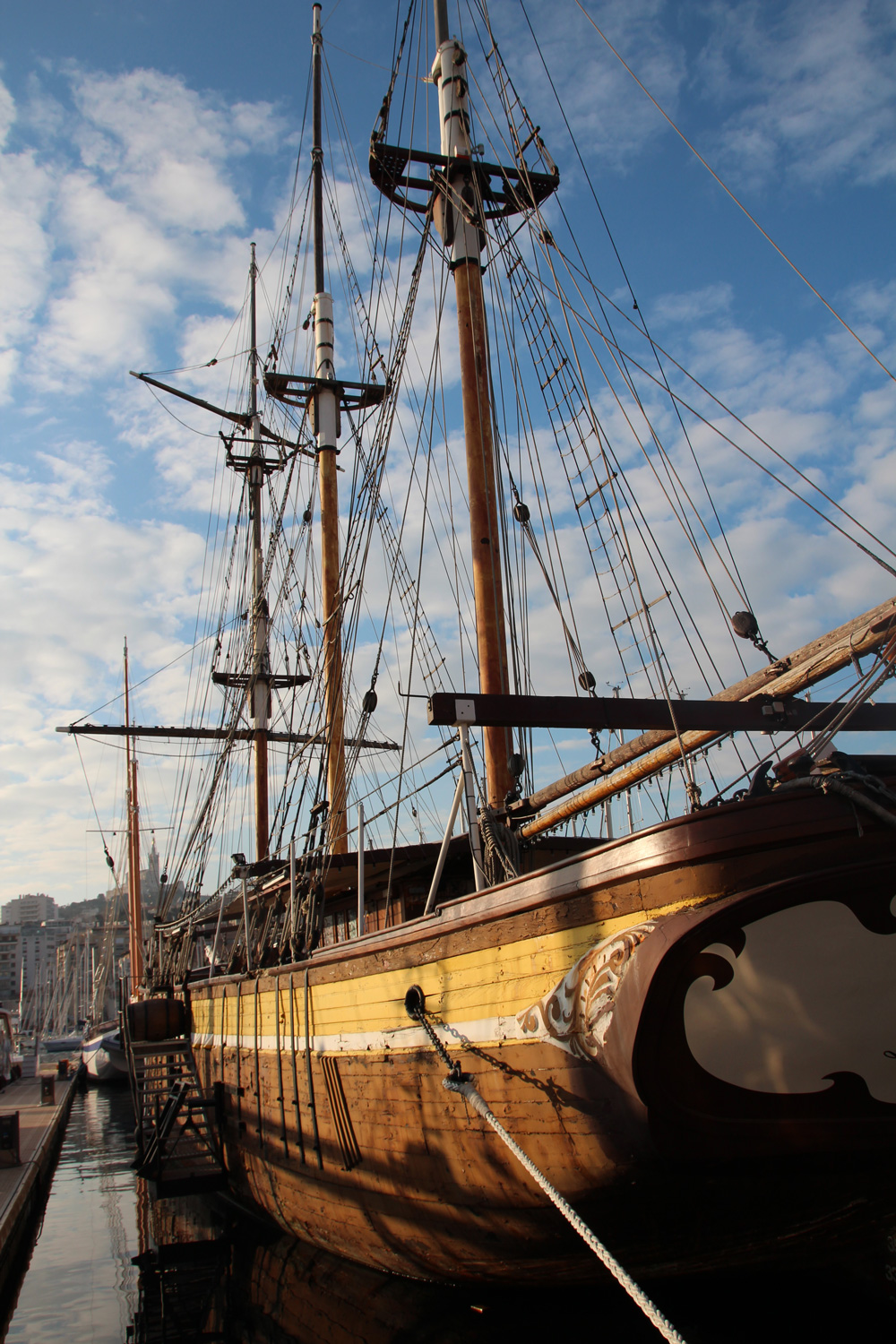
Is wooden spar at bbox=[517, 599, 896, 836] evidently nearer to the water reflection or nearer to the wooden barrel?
the water reflection

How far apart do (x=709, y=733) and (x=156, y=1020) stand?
13385 millimetres

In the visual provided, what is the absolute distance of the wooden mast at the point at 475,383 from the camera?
29.9 feet

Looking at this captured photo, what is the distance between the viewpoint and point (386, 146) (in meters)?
12.3

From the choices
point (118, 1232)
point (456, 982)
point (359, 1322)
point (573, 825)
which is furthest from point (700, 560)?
point (118, 1232)

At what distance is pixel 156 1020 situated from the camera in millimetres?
15930

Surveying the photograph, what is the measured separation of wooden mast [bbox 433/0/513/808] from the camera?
9.12 m

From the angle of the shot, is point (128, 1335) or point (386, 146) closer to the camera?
point (128, 1335)

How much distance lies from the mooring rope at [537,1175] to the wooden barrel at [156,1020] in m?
11.4

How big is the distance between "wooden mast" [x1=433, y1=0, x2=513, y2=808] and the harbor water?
4171 millimetres

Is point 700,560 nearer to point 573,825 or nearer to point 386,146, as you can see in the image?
point 573,825

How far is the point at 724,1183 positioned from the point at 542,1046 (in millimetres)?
1228

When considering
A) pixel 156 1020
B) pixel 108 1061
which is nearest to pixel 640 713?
pixel 156 1020

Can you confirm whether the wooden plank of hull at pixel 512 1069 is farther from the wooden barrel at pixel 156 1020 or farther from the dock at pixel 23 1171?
the wooden barrel at pixel 156 1020

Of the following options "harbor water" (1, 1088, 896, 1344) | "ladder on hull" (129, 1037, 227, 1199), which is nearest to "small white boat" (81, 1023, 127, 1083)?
"ladder on hull" (129, 1037, 227, 1199)
